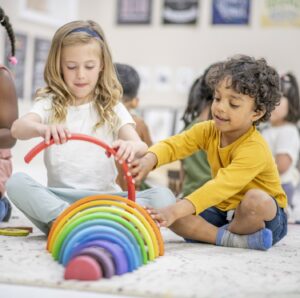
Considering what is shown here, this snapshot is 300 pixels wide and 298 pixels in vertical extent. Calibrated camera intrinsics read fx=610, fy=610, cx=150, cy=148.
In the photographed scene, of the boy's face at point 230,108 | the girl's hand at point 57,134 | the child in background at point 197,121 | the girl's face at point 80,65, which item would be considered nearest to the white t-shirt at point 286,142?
the child in background at point 197,121

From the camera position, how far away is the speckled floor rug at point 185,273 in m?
0.95

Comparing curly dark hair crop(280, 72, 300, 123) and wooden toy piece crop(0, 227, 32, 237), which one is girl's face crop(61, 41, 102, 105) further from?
curly dark hair crop(280, 72, 300, 123)

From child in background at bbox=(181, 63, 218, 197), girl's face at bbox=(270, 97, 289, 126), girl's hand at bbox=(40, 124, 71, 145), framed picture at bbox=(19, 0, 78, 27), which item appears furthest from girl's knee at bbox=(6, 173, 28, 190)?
framed picture at bbox=(19, 0, 78, 27)

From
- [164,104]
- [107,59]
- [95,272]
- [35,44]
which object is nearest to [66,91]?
[107,59]

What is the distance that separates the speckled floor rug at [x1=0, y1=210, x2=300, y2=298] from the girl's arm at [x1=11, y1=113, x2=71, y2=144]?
23 centimetres

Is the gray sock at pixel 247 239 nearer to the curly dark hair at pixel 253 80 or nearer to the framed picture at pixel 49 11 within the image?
the curly dark hair at pixel 253 80

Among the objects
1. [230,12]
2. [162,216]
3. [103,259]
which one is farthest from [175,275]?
[230,12]

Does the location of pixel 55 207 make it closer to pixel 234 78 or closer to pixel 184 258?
pixel 184 258

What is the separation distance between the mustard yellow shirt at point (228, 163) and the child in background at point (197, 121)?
Answer: 45cm

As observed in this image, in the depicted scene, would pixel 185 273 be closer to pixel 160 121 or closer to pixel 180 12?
pixel 160 121

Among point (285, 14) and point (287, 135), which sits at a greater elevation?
point (285, 14)

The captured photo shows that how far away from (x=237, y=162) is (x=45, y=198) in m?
0.45

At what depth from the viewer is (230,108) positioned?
141 cm

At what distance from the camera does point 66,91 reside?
1.51 metres
